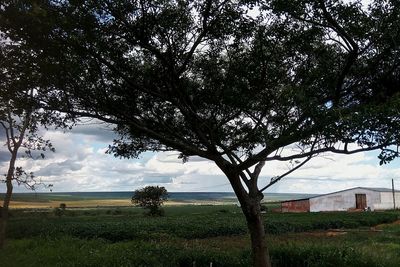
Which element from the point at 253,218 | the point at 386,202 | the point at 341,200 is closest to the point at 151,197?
the point at 341,200

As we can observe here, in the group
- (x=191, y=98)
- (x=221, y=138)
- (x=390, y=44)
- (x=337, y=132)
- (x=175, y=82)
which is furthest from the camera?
(x=221, y=138)

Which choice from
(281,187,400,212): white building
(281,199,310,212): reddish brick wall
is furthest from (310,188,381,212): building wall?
(281,199,310,212): reddish brick wall

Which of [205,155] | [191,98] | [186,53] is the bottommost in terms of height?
[205,155]

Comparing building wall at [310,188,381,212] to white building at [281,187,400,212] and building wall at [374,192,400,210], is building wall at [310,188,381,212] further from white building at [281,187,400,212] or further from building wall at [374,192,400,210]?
building wall at [374,192,400,210]

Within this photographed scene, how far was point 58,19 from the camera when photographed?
8492 millimetres

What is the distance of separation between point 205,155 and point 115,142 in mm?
3182

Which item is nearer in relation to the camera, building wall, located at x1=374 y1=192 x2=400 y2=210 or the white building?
building wall, located at x1=374 y1=192 x2=400 y2=210

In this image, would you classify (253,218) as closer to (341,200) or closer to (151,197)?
(151,197)

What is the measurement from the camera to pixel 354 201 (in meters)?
75.6

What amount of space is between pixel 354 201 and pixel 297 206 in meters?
9.44

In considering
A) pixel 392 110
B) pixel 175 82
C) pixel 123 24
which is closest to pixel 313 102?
pixel 392 110

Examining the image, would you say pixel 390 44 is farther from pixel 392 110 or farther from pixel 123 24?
pixel 123 24

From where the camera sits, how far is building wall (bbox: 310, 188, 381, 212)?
74875 mm

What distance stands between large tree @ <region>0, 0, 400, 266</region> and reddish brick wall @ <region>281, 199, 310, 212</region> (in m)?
69.4
